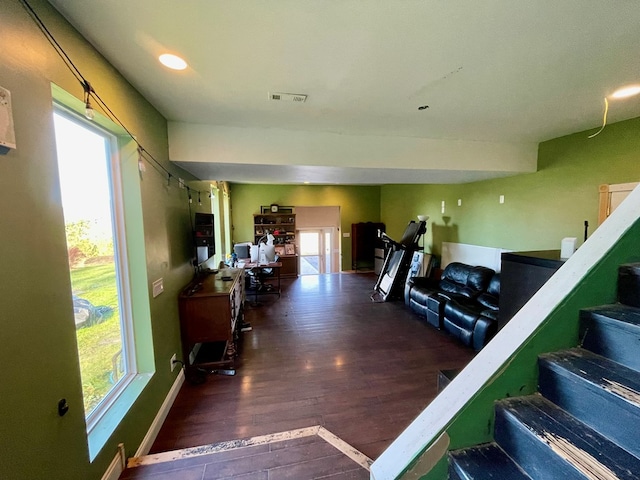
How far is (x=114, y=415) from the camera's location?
5.37ft

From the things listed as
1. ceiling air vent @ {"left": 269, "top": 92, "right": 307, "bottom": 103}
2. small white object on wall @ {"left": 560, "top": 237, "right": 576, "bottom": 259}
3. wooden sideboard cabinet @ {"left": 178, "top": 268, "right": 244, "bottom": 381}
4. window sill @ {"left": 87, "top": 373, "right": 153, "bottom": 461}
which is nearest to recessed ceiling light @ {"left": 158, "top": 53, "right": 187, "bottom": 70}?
ceiling air vent @ {"left": 269, "top": 92, "right": 307, "bottom": 103}

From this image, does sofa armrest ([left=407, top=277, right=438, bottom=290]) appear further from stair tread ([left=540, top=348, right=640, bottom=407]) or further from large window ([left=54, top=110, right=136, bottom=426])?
large window ([left=54, top=110, right=136, bottom=426])

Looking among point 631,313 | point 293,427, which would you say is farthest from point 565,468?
point 293,427

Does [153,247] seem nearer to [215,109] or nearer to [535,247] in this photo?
[215,109]

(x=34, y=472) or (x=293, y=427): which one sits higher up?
(x=34, y=472)

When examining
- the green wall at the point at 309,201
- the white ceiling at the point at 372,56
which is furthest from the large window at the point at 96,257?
the green wall at the point at 309,201

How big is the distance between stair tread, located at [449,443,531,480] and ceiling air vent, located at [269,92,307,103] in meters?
2.35

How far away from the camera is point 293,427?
207cm

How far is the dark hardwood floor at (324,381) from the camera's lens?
2088mm

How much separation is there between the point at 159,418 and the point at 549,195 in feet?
16.7

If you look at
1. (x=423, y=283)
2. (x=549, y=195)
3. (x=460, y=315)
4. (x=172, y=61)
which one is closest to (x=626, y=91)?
(x=549, y=195)

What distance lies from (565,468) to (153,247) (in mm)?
2633

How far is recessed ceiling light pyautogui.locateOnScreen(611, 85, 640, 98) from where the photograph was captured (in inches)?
79.6

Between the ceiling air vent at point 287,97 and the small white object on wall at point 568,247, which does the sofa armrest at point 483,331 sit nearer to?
the small white object on wall at point 568,247
